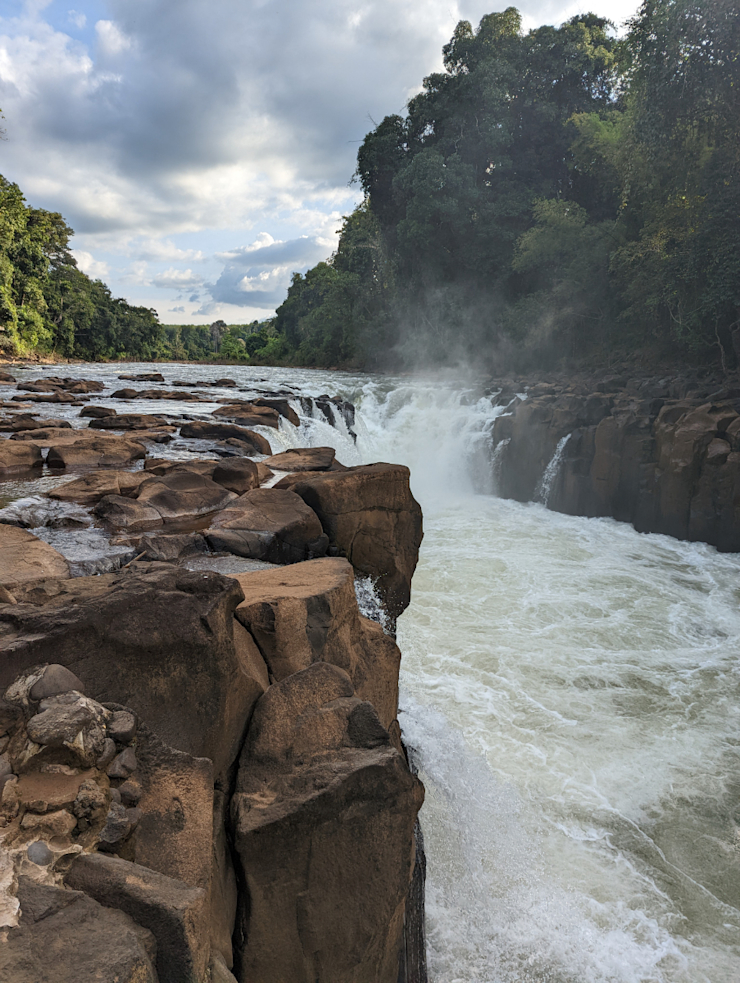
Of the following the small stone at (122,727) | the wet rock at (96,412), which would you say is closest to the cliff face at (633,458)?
the wet rock at (96,412)

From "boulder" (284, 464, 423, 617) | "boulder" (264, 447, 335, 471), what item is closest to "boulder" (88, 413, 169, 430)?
"boulder" (264, 447, 335, 471)

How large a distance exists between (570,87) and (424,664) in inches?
1096

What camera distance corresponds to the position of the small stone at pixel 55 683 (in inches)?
71.2

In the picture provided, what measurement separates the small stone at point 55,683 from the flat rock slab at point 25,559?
135 cm

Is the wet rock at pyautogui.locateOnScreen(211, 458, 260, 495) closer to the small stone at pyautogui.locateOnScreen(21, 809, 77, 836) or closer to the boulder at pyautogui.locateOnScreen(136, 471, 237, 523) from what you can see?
the boulder at pyautogui.locateOnScreen(136, 471, 237, 523)

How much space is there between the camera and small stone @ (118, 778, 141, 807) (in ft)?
5.54

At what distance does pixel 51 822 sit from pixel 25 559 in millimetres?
2340

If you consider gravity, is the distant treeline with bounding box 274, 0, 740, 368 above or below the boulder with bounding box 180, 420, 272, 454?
above

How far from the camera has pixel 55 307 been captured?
3572cm

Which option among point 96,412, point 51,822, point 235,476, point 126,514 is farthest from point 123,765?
point 96,412

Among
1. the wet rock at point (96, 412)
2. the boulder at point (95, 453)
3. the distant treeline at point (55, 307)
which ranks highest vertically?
the distant treeline at point (55, 307)

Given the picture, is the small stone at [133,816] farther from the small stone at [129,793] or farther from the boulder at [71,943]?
the boulder at [71,943]

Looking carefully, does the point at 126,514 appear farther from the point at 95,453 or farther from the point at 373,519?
the point at 95,453

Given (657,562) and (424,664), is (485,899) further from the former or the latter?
(657,562)
